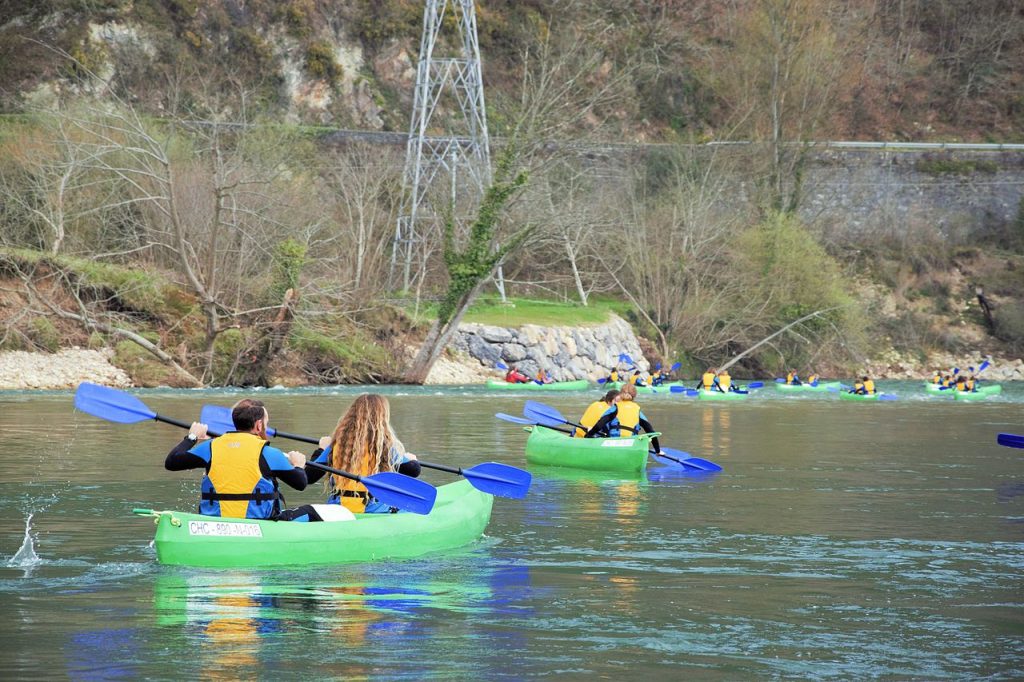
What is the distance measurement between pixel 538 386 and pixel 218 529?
2373cm

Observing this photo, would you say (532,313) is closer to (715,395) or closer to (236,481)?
(715,395)

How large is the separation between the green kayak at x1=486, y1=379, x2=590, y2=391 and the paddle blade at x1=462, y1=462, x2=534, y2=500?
20.6m

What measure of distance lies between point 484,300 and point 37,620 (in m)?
32.0

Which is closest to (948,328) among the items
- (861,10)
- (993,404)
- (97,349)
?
(993,404)

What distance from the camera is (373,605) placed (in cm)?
821

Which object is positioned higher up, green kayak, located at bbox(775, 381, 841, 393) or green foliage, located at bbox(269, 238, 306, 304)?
green foliage, located at bbox(269, 238, 306, 304)

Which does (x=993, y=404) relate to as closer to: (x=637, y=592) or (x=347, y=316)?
(x=347, y=316)

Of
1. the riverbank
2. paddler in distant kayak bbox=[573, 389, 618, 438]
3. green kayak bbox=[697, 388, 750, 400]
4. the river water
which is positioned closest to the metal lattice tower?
the riverbank

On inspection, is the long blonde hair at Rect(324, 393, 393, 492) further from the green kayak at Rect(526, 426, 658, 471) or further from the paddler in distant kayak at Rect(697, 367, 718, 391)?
the paddler in distant kayak at Rect(697, 367, 718, 391)

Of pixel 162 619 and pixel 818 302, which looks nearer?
pixel 162 619

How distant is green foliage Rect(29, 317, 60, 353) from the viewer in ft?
97.2

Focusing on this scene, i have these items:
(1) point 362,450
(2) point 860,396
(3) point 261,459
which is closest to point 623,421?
(1) point 362,450

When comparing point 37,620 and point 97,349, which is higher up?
point 97,349

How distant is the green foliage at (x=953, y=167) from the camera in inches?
2009
